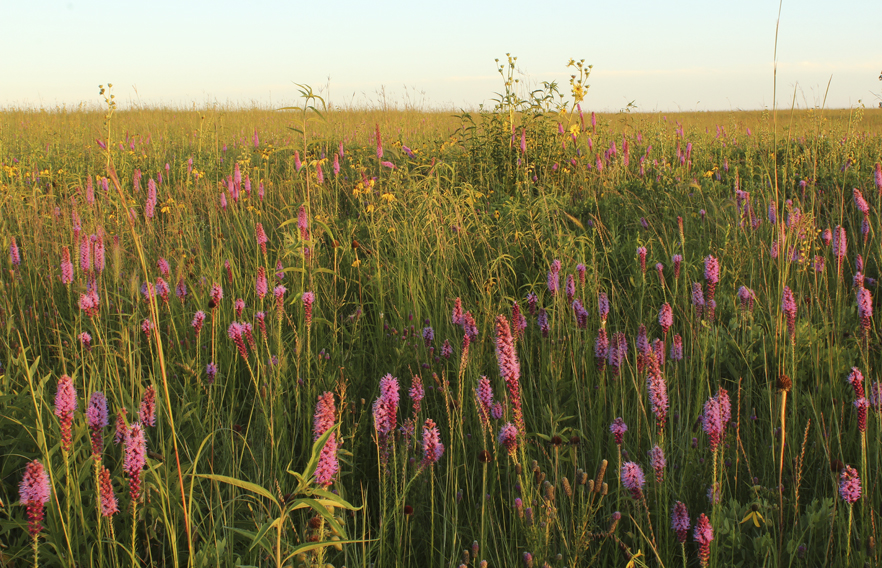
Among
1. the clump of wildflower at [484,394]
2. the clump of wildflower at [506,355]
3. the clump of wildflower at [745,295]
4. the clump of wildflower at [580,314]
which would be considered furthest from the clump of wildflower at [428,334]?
the clump of wildflower at [745,295]

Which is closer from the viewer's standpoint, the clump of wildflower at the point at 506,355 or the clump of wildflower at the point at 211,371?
the clump of wildflower at the point at 506,355

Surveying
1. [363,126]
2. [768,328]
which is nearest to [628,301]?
[768,328]

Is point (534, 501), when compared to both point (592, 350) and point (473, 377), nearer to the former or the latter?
point (473, 377)

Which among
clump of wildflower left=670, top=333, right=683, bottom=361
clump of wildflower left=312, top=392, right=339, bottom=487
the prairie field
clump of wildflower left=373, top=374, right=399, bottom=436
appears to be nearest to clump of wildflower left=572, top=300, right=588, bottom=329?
the prairie field

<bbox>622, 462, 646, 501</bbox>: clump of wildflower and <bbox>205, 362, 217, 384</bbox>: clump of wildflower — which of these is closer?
<bbox>622, 462, 646, 501</bbox>: clump of wildflower

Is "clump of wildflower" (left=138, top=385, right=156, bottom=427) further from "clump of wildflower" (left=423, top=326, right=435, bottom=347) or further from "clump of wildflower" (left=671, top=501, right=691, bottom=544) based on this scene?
"clump of wildflower" (left=671, top=501, right=691, bottom=544)

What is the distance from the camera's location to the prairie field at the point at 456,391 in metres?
1.35

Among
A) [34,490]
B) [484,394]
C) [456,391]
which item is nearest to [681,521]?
[484,394]

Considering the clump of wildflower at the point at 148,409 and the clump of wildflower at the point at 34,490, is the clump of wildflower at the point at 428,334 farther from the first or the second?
the clump of wildflower at the point at 34,490

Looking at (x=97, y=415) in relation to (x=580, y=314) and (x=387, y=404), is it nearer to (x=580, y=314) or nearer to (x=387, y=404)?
(x=387, y=404)

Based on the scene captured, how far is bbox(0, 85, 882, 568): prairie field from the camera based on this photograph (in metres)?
1.35

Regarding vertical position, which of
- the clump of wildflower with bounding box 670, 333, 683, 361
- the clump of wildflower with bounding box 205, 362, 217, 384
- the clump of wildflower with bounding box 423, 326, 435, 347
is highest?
the clump of wildflower with bounding box 670, 333, 683, 361

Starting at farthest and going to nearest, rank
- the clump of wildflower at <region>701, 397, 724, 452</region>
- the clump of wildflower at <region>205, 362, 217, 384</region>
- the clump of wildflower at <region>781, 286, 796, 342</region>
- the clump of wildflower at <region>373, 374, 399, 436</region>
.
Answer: the clump of wildflower at <region>205, 362, 217, 384</region>
the clump of wildflower at <region>781, 286, 796, 342</region>
the clump of wildflower at <region>373, 374, 399, 436</region>
the clump of wildflower at <region>701, 397, 724, 452</region>

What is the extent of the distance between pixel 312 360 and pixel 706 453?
1493 mm
